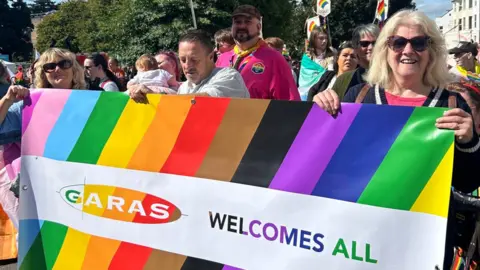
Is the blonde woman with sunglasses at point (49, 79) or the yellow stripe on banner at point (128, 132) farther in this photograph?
the blonde woman with sunglasses at point (49, 79)

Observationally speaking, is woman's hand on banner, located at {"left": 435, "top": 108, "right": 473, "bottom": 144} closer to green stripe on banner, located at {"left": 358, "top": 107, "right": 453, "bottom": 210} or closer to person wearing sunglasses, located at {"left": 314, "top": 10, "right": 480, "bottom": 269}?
green stripe on banner, located at {"left": 358, "top": 107, "right": 453, "bottom": 210}

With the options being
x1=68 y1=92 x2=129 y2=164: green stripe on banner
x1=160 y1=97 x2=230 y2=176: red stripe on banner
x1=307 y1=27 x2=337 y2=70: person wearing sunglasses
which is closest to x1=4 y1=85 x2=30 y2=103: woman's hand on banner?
x1=68 y1=92 x2=129 y2=164: green stripe on banner

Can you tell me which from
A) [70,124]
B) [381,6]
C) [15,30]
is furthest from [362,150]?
[15,30]

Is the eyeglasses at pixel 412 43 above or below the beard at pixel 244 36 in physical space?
above

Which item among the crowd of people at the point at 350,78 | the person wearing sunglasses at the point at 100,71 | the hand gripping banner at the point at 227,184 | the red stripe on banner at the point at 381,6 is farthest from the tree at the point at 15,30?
the hand gripping banner at the point at 227,184

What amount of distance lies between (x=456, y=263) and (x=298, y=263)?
1.27 meters

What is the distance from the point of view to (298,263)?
7.25 ft

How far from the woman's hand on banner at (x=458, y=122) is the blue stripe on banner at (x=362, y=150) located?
153 millimetres

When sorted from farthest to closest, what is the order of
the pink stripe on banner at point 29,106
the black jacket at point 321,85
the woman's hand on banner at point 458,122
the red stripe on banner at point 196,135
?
the black jacket at point 321,85 → the pink stripe on banner at point 29,106 → the red stripe on banner at point 196,135 → the woman's hand on banner at point 458,122

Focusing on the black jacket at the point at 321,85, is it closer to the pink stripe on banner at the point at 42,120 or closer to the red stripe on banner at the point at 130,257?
the pink stripe on banner at the point at 42,120

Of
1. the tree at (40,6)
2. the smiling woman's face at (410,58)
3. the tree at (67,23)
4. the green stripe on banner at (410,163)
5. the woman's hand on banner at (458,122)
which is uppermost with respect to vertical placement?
the smiling woman's face at (410,58)

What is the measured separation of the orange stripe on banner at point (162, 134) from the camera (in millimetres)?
2564

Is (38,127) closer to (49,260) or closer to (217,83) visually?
(49,260)

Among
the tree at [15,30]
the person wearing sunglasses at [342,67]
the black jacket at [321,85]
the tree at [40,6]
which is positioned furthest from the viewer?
the tree at [40,6]
